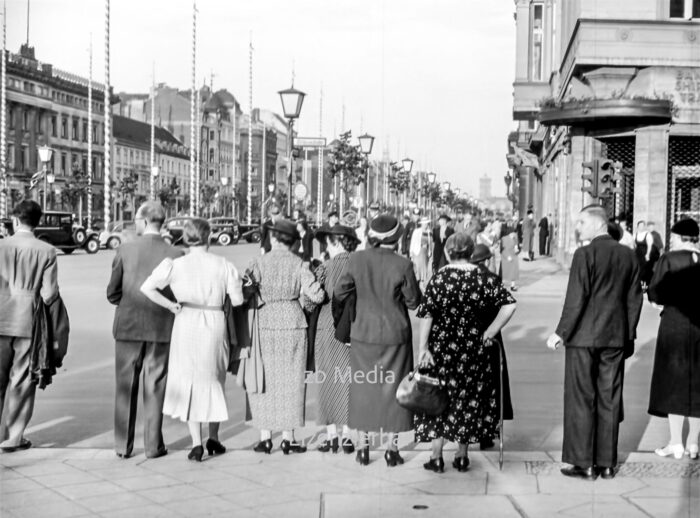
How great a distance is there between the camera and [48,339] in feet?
24.3

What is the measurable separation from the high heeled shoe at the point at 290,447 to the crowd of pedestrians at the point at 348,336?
0.01 m

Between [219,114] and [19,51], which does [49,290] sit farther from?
[219,114]

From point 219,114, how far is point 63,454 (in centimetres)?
13450

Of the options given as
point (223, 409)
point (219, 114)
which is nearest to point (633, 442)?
point (223, 409)

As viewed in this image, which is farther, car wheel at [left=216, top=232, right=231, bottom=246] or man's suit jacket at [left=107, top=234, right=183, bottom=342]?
car wheel at [left=216, top=232, right=231, bottom=246]

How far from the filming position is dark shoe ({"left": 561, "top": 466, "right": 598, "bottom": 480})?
6.73 meters

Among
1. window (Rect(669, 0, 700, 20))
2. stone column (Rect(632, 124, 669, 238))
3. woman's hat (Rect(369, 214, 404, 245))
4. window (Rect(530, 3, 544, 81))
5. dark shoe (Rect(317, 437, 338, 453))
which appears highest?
window (Rect(530, 3, 544, 81))

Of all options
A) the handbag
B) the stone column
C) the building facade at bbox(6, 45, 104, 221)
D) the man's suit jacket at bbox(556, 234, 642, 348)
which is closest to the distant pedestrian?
the handbag

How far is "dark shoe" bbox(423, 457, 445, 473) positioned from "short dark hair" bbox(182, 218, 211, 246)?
2.20m

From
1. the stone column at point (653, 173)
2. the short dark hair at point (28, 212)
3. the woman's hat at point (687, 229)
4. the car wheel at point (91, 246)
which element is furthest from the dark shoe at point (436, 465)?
the car wheel at point (91, 246)

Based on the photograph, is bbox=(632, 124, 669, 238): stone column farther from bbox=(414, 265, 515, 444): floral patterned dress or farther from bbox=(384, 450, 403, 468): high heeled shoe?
bbox=(384, 450, 403, 468): high heeled shoe

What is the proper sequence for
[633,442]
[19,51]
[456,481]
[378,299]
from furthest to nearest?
1. [19,51]
2. [633,442]
3. [378,299]
4. [456,481]

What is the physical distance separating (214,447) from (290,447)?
0.55 metres

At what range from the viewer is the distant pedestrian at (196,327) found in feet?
23.5
